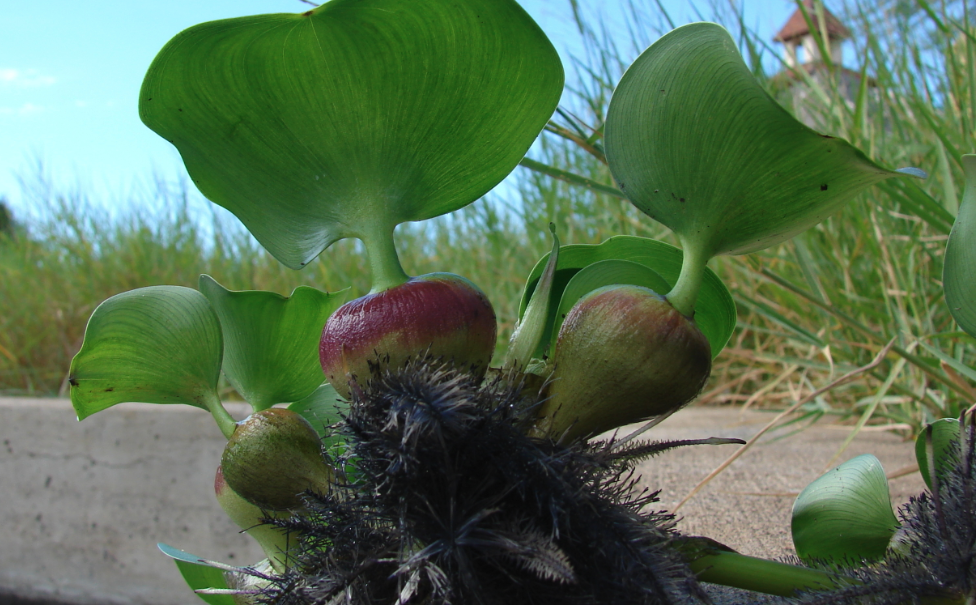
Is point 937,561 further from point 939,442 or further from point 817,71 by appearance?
point 817,71

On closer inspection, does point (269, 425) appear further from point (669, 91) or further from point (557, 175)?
point (557, 175)

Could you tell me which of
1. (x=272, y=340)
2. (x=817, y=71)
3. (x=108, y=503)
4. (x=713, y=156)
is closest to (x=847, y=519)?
(x=713, y=156)

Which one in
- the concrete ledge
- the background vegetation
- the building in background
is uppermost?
the building in background

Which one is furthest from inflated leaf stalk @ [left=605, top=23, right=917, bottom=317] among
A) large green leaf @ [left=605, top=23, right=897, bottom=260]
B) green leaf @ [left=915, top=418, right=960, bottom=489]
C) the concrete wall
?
the concrete wall

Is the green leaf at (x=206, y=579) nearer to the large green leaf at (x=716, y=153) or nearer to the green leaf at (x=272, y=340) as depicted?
the green leaf at (x=272, y=340)

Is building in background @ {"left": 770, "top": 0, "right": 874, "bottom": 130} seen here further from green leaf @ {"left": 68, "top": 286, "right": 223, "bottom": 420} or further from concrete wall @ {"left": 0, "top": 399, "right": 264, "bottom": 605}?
concrete wall @ {"left": 0, "top": 399, "right": 264, "bottom": 605}

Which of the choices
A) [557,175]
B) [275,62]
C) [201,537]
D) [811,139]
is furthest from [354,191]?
[201,537]
